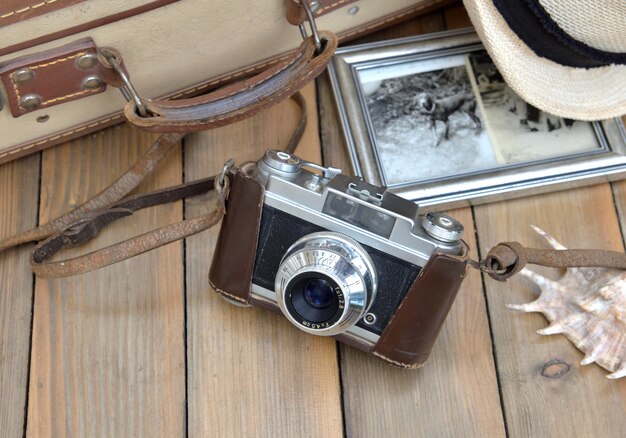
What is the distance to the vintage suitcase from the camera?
81cm

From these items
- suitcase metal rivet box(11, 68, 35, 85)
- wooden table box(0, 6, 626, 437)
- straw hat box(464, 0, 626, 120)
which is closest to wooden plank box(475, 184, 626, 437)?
wooden table box(0, 6, 626, 437)

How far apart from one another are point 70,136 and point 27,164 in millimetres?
64

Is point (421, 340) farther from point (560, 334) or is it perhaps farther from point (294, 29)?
point (294, 29)

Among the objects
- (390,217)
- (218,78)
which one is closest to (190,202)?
(218,78)

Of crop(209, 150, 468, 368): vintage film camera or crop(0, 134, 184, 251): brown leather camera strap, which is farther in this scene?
crop(0, 134, 184, 251): brown leather camera strap

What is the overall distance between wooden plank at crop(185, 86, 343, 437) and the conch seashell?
0.22 meters

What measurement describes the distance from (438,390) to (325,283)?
0.18m

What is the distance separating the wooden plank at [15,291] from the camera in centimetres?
84

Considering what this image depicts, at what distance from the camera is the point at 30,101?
85cm

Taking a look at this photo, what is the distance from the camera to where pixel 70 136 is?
37.7 inches

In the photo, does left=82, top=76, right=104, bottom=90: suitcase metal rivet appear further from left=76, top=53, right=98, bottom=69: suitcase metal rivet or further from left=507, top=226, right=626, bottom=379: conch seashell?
left=507, top=226, right=626, bottom=379: conch seashell

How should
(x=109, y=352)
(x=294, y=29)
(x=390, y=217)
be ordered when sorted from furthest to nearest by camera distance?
(x=294, y=29) < (x=109, y=352) < (x=390, y=217)

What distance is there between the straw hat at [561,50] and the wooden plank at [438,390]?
254mm

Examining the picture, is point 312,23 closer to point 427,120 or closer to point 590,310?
point 427,120
